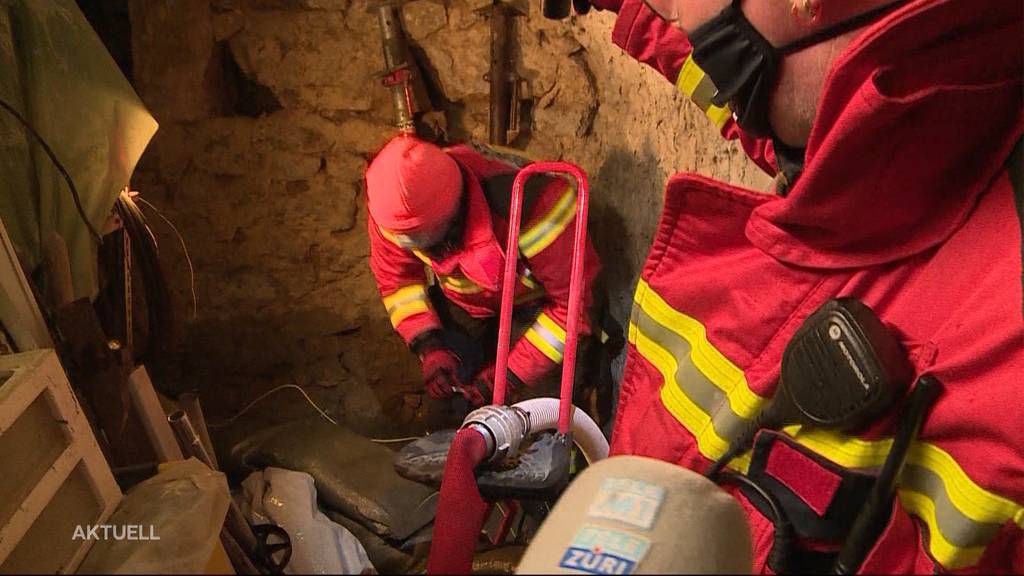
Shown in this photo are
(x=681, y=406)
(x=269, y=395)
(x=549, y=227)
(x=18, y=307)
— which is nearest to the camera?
(x=681, y=406)

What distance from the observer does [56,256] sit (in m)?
1.21

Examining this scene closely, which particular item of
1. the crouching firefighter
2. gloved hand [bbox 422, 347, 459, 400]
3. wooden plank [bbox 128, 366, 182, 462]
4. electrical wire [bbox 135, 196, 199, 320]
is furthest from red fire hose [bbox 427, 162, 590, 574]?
electrical wire [bbox 135, 196, 199, 320]

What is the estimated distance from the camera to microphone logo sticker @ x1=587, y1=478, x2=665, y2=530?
339mm

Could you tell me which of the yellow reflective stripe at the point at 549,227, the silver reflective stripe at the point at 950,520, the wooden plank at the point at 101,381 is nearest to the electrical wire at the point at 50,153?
the wooden plank at the point at 101,381

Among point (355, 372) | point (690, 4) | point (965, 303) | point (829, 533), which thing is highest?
point (690, 4)

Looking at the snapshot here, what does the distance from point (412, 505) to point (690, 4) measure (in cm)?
118

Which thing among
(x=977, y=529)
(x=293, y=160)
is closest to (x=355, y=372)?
(x=293, y=160)

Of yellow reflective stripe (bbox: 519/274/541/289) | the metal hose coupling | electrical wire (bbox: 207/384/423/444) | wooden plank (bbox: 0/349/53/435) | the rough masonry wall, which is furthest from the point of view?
electrical wire (bbox: 207/384/423/444)

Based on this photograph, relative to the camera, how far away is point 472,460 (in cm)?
89

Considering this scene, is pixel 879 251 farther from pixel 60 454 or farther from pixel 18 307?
pixel 18 307

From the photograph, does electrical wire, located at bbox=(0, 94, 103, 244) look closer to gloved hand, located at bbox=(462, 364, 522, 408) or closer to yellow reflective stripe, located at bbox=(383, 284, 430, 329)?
yellow reflective stripe, located at bbox=(383, 284, 430, 329)

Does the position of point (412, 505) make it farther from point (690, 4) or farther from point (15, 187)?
point (690, 4)

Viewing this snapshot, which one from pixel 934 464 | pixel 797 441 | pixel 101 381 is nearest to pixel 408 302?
pixel 101 381

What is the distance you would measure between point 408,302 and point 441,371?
24 cm
